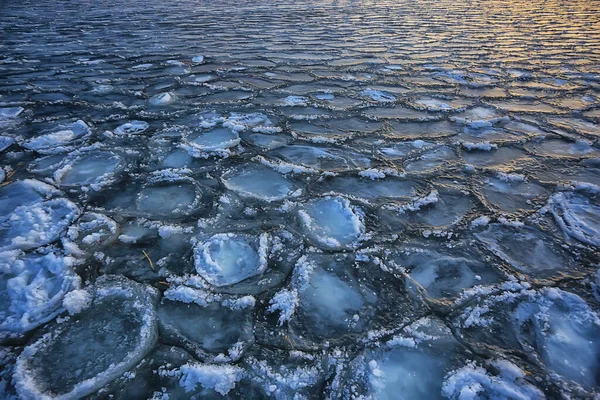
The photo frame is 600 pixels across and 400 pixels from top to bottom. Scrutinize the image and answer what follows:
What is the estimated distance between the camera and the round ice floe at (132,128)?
2.11m

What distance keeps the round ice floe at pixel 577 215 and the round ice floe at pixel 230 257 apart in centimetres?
131

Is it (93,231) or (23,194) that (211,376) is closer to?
(93,231)

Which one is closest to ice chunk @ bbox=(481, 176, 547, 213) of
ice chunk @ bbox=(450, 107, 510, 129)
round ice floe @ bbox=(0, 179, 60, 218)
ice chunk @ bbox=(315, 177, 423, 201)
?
ice chunk @ bbox=(315, 177, 423, 201)

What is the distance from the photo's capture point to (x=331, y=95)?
2838mm

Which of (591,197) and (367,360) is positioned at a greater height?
(591,197)

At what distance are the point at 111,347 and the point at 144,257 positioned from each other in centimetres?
35

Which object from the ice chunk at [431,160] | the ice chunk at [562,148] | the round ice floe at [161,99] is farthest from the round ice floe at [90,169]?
the ice chunk at [562,148]

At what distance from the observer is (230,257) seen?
1221 mm

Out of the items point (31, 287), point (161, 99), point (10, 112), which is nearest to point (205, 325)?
point (31, 287)

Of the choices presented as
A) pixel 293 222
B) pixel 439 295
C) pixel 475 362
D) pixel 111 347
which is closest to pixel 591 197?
pixel 439 295

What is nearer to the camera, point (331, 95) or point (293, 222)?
point (293, 222)

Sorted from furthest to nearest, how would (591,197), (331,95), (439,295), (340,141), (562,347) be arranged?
(331,95) → (340,141) → (591,197) → (439,295) → (562,347)

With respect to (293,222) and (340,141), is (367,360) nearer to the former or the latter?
(293,222)

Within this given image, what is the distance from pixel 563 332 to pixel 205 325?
111 cm
